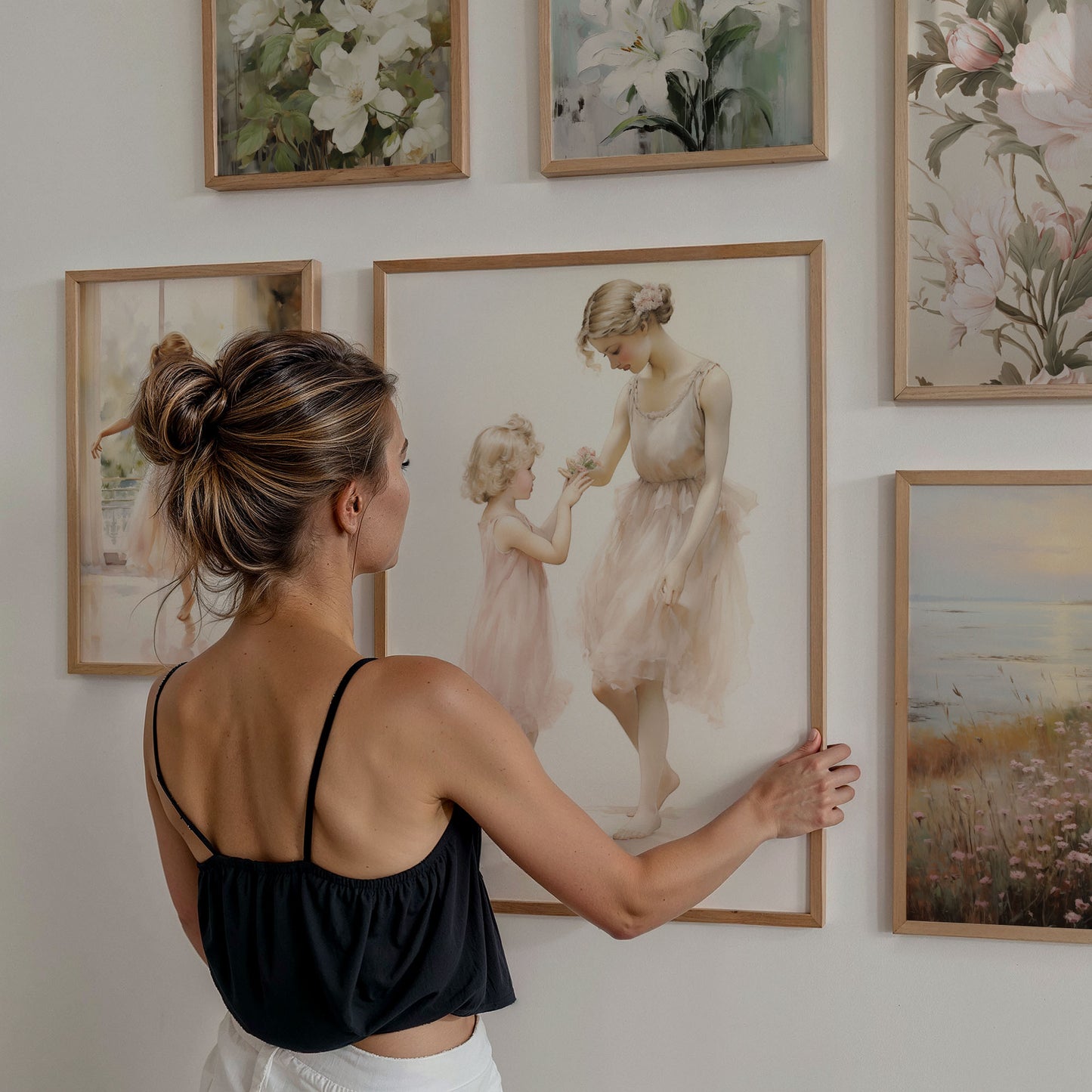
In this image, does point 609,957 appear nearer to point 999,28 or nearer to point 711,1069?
point 711,1069

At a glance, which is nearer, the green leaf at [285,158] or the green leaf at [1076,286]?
the green leaf at [1076,286]

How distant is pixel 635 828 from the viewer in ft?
3.98

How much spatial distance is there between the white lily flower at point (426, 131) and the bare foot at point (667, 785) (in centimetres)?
79

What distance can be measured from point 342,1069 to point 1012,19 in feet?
4.19

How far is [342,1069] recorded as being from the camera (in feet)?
3.07

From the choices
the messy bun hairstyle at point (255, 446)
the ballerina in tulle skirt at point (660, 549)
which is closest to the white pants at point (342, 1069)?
the ballerina in tulle skirt at point (660, 549)

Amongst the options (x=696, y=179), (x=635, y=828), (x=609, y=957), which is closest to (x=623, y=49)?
(x=696, y=179)

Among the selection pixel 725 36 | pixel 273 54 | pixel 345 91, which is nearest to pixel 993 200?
pixel 725 36

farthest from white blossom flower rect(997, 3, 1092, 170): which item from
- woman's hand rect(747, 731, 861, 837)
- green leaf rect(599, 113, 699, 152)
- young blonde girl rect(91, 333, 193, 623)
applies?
young blonde girl rect(91, 333, 193, 623)

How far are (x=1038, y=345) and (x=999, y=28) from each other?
350 millimetres

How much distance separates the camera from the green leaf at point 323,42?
125 cm

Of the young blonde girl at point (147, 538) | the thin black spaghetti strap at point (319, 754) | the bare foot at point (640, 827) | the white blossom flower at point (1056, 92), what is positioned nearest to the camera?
the thin black spaghetti strap at point (319, 754)

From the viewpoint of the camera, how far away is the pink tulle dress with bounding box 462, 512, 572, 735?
1.23 m

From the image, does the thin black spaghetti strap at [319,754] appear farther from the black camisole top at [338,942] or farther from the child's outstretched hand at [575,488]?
the child's outstretched hand at [575,488]
